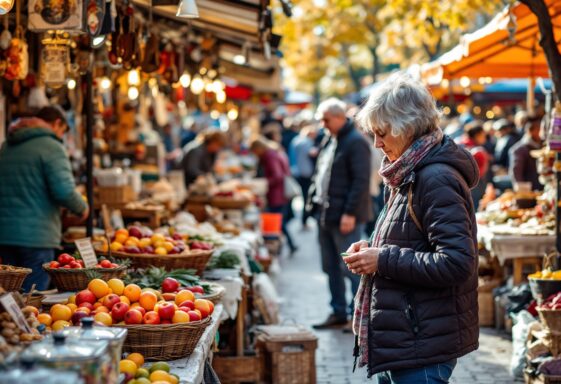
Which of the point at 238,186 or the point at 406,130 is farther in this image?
the point at 238,186

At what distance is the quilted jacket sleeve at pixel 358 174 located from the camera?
9.87 meters

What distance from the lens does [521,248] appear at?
9.41m

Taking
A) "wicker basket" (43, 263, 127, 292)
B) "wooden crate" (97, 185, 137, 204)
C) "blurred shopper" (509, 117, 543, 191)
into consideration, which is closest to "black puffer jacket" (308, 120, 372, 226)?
"wooden crate" (97, 185, 137, 204)

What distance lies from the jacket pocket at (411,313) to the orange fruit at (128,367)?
3.89 feet

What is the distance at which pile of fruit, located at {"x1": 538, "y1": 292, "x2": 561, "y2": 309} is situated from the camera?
7.11 metres

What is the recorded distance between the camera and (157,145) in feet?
55.9

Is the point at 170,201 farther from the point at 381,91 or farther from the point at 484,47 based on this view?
the point at 381,91

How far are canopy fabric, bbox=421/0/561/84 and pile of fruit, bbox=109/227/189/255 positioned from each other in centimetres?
326

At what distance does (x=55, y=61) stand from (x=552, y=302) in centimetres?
401

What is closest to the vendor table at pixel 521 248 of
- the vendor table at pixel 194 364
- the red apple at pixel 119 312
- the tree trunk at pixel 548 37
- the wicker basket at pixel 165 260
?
the tree trunk at pixel 548 37

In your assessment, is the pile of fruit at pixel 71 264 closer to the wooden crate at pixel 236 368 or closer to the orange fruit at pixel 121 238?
the orange fruit at pixel 121 238

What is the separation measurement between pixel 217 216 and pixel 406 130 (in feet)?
27.7

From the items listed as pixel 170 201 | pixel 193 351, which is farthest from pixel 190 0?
pixel 170 201

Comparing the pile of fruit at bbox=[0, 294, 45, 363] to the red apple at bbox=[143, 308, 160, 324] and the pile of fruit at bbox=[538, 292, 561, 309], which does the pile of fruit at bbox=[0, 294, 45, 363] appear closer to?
the red apple at bbox=[143, 308, 160, 324]
